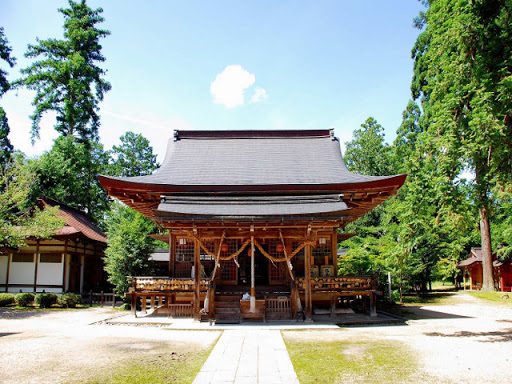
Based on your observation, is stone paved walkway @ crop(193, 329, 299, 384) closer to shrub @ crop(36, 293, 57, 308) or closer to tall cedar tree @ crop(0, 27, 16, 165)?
shrub @ crop(36, 293, 57, 308)

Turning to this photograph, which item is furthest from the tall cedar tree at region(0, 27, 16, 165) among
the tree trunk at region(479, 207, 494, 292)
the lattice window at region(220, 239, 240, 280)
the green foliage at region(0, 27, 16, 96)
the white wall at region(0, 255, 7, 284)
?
the tree trunk at region(479, 207, 494, 292)

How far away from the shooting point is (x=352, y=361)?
705 cm

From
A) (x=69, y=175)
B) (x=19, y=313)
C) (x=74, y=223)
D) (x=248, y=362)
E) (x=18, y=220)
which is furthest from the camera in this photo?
(x=69, y=175)

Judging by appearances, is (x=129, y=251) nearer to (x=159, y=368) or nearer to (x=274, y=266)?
(x=274, y=266)

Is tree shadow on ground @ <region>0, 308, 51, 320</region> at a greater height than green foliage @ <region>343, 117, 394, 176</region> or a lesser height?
lesser

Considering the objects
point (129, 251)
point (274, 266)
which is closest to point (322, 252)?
point (274, 266)

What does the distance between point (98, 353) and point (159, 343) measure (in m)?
1.54

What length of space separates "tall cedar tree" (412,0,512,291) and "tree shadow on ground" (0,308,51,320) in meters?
16.5

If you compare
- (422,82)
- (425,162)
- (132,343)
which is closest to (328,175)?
(425,162)

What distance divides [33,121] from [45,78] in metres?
3.94

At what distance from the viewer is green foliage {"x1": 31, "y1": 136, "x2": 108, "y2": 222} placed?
28034 mm

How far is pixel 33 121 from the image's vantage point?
31094 millimetres

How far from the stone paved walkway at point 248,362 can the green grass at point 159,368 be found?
25cm

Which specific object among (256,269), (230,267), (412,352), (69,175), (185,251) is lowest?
(412,352)
